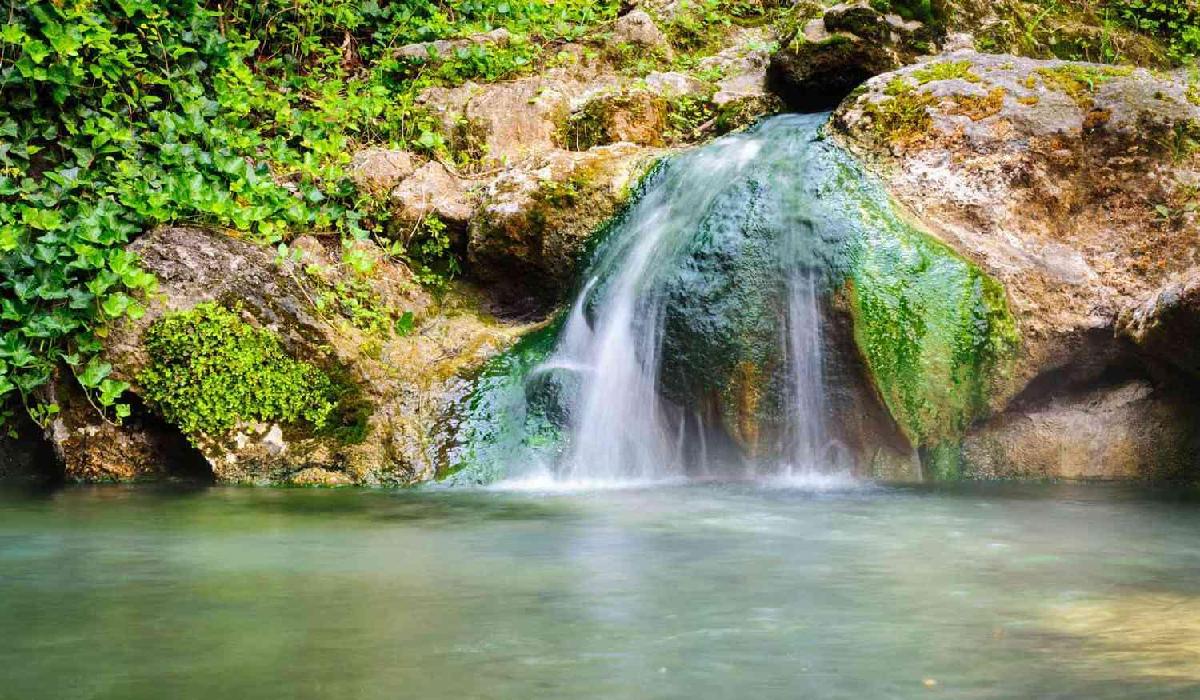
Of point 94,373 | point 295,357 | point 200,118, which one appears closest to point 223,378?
point 295,357

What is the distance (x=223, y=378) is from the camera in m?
6.31

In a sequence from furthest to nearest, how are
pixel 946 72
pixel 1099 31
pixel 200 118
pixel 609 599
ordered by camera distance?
pixel 1099 31
pixel 200 118
pixel 946 72
pixel 609 599

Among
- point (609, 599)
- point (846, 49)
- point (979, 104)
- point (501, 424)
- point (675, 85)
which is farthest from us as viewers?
point (675, 85)

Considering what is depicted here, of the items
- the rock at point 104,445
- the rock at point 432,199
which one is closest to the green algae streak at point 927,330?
the rock at point 432,199

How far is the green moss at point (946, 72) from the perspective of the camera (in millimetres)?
6938

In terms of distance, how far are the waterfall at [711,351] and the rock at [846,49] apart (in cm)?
165

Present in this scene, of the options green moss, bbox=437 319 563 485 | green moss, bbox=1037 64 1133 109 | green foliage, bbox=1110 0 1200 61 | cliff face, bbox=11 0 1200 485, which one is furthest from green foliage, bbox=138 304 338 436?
green foliage, bbox=1110 0 1200 61

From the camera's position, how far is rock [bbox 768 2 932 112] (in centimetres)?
818

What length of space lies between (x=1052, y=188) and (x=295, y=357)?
4.66 m

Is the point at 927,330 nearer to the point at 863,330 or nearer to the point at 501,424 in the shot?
the point at 863,330

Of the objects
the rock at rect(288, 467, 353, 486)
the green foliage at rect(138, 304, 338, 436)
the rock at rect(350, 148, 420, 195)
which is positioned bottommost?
A: the rock at rect(288, 467, 353, 486)

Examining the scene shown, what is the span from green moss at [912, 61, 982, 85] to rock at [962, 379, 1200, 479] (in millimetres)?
2121

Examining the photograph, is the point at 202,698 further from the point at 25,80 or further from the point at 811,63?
the point at 811,63

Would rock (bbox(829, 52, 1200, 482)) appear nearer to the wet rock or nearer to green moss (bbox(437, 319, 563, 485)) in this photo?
the wet rock
